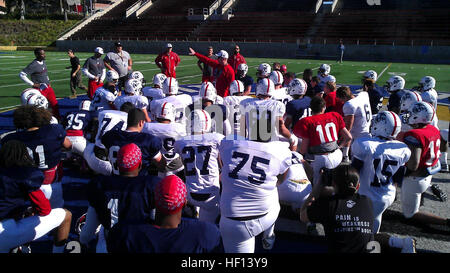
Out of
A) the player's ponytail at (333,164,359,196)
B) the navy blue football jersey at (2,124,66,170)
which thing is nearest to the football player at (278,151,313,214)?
the player's ponytail at (333,164,359,196)

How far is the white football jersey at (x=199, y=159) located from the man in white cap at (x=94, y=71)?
7.02 m

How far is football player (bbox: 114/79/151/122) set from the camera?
22.3ft

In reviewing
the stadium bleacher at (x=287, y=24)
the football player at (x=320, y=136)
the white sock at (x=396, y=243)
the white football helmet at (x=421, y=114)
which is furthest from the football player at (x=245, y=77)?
the stadium bleacher at (x=287, y=24)

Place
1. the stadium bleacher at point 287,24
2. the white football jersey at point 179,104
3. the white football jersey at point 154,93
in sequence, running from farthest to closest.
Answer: the stadium bleacher at point 287,24 < the white football jersey at point 154,93 < the white football jersey at point 179,104

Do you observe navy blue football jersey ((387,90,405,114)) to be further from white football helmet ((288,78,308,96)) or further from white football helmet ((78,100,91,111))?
white football helmet ((78,100,91,111))

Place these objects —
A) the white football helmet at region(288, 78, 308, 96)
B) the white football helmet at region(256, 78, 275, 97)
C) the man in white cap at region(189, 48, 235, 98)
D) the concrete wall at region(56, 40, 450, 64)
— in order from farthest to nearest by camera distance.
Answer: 1. the concrete wall at region(56, 40, 450, 64)
2. the man in white cap at region(189, 48, 235, 98)
3. the white football helmet at region(288, 78, 308, 96)
4. the white football helmet at region(256, 78, 275, 97)

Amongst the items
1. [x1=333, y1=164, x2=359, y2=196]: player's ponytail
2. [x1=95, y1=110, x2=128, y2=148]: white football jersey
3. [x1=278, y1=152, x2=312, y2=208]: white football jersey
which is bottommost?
[x1=278, y1=152, x2=312, y2=208]: white football jersey

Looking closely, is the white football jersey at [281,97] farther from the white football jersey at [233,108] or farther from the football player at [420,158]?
the football player at [420,158]

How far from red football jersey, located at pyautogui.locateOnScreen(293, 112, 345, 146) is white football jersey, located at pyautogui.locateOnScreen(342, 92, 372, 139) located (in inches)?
44.1

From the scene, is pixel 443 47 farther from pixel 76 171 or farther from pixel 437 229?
pixel 76 171

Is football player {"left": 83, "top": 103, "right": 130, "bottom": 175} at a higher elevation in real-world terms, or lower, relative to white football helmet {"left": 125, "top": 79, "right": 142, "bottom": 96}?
lower

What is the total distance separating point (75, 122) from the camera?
6797mm

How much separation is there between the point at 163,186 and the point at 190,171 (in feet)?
5.62

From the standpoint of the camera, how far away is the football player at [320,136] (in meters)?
5.51
